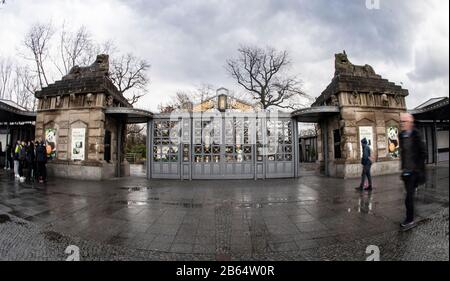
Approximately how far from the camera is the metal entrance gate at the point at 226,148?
10125mm

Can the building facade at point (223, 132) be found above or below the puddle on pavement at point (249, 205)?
above

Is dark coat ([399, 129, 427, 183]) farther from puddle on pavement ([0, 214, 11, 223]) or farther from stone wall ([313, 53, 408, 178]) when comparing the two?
stone wall ([313, 53, 408, 178])

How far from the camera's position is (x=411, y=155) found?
9.07 ft

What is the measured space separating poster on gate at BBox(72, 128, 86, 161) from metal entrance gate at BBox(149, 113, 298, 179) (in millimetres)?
3379

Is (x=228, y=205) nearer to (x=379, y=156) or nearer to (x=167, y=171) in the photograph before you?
(x=167, y=171)

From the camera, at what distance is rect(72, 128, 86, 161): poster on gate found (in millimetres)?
9969

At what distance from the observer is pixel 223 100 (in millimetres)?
12891

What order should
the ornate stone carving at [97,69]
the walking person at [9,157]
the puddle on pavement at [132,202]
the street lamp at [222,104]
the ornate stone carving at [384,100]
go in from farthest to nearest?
the walking person at [9,157] → the street lamp at [222,104] → the ornate stone carving at [97,69] → the ornate stone carving at [384,100] → the puddle on pavement at [132,202]

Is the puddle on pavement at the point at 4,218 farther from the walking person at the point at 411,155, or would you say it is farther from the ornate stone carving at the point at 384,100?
the ornate stone carving at the point at 384,100

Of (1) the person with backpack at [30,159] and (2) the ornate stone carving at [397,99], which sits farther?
(2) the ornate stone carving at [397,99]

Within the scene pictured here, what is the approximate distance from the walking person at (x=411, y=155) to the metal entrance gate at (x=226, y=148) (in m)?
7.17

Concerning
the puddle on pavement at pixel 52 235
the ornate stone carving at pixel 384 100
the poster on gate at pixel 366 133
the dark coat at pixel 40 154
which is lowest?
the puddle on pavement at pixel 52 235

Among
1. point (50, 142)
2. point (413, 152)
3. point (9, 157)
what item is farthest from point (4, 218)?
point (9, 157)

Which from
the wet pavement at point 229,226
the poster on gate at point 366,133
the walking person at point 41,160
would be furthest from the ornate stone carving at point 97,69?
the poster on gate at point 366,133
